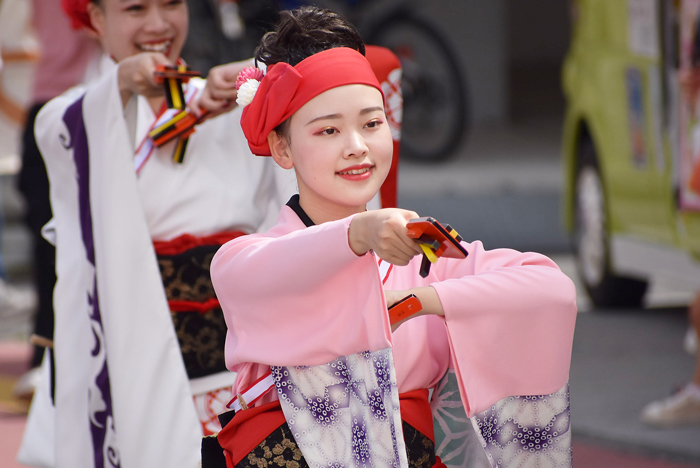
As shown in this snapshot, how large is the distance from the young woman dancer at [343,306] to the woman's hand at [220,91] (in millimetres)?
443

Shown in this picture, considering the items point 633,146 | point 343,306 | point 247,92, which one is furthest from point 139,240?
point 633,146

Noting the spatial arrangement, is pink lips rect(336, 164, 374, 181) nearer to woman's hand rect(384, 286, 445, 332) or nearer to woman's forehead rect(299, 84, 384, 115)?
woman's forehead rect(299, 84, 384, 115)

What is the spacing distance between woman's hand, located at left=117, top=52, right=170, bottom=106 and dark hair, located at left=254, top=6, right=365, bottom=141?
494 mm

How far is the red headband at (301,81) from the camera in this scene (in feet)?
5.64

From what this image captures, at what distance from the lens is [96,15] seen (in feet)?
8.54

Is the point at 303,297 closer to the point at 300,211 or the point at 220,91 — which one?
the point at 300,211

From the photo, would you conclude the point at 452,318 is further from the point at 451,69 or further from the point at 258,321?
the point at 451,69

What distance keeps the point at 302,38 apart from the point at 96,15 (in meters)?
0.99

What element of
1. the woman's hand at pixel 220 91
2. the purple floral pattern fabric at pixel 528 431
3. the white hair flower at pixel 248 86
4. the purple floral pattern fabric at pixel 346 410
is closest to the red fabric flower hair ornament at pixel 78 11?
the woman's hand at pixel 220 91

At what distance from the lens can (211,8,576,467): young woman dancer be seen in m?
1.60

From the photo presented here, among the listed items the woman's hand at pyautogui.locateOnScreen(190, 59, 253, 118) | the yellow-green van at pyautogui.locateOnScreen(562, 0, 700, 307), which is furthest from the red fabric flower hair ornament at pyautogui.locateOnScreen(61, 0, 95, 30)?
the yellow-green van at pyautogui.locateOnScreen(562, 0, 700, 307)

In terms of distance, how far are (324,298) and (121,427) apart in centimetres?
84

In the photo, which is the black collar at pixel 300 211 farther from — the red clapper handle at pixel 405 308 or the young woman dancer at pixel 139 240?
the young woman dancer at pixel 139 240

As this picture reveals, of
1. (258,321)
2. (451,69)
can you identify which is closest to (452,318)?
(258,321)
